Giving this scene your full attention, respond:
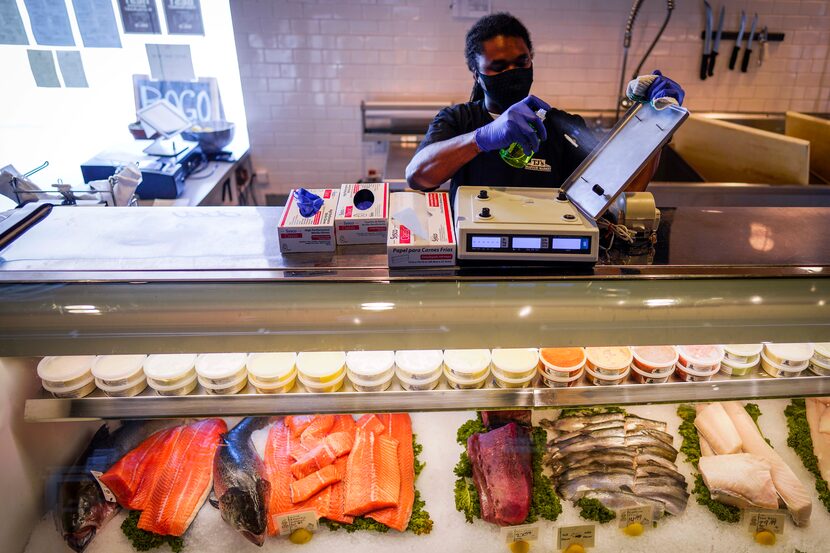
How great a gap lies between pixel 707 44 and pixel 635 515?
15.5ft

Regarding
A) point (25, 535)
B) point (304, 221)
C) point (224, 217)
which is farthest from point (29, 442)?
point (304, 221)

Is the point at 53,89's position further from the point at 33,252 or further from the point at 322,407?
the point at 322,407

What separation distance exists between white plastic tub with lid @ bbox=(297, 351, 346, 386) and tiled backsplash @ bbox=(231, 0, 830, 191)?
4143mm

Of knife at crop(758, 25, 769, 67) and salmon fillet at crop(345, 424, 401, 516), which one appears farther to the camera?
knife at crop(758, 25, 769, 67)

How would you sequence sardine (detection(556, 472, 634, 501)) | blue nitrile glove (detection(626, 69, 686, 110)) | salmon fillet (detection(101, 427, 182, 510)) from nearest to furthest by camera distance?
Result: 1. blue nitrile glove (detection(626, 69, 686, 110))
2. salmon fillet (detection(101, 427, 182, 510))
3. sardine (detection(556, 472, 634, 501))

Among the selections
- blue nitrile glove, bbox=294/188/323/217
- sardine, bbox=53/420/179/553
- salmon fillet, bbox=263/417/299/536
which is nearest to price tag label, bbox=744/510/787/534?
salmon fillet, bbox=263/417/299/536

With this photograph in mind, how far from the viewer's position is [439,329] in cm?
157

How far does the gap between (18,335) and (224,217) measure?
0.73 m

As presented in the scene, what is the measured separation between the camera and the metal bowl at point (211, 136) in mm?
5035

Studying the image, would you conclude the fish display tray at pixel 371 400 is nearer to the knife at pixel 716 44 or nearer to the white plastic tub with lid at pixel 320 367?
the white plastic tub with lid at pixel 320 367

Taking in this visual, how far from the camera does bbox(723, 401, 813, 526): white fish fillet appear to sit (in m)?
2.16

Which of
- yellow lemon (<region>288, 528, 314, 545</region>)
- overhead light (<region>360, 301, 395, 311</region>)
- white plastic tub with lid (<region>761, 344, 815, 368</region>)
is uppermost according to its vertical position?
overhead light (<region>360, 301, 395, 311</region>)

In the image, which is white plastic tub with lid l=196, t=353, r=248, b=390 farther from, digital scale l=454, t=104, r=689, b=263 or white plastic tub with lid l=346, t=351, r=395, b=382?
digital scale l=454, t=104, r=689, b=263

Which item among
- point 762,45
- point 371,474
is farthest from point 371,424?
point 762,45
